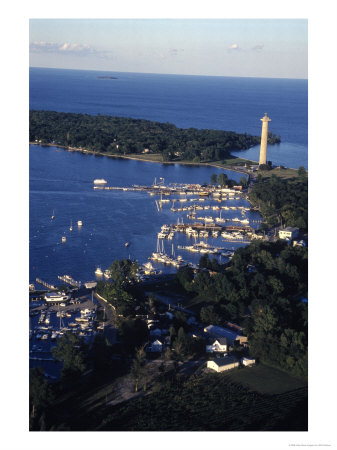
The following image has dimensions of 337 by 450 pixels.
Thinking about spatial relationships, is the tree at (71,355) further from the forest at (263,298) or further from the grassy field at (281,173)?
the grassy field at (281,173)

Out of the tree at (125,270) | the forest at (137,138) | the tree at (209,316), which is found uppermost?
the forest at (137,138)

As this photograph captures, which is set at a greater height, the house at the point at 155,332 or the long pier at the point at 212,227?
the long pier at the point at 212,227

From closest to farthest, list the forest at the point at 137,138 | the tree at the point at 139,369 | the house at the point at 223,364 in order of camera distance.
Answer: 1. the tree at the point at 139,369
2. the house at the point at 223,364
3. the forest at the point at 137,138

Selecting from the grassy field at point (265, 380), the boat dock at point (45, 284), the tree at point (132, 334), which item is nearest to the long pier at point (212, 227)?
the boat dock at point (45, 284)

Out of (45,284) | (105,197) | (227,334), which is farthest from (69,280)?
(105,197)

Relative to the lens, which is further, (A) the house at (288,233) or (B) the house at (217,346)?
(A) the house at (288,233)

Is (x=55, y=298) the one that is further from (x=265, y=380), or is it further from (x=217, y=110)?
(x=217, y=110)

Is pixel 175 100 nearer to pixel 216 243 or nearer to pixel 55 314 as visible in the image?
pixel 216 243

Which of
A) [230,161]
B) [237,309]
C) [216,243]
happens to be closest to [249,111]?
[230,161]
